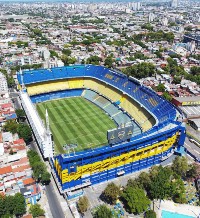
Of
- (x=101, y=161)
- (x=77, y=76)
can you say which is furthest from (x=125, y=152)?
(x=77, y=76)

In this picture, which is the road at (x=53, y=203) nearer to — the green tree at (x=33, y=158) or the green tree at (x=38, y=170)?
the green tree at (x=38, y=170)

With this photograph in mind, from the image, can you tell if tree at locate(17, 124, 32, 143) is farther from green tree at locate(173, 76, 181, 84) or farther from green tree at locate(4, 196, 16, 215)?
green tree at locate(173, 76, 181, 84)

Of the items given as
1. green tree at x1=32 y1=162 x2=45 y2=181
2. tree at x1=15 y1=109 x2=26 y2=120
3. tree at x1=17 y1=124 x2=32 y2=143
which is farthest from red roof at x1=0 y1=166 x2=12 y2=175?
tree at x1=15 y1=109 x2=26 y2=120

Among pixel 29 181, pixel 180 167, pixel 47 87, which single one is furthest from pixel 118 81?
pixel 29 181

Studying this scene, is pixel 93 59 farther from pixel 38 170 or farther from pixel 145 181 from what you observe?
pixel 145 181

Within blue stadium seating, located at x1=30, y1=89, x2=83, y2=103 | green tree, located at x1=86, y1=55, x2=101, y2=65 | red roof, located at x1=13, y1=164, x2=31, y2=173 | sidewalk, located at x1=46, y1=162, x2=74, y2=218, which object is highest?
green tree, located at x1=86, y1=55, x2=101, y2=65

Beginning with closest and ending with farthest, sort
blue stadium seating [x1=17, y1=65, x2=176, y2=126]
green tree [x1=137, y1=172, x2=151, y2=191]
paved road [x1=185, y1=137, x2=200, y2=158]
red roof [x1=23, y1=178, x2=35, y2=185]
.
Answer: red roof [x1=23, y1=178, x2=35, y2=185] → green tree [x1=137, y1=172, x2=151, y2=191] → paved road [x1=185, y1=137, x2=200, y2=158] → blue stadium seating [x1=17, y1=65, x2=176, y2=126]
